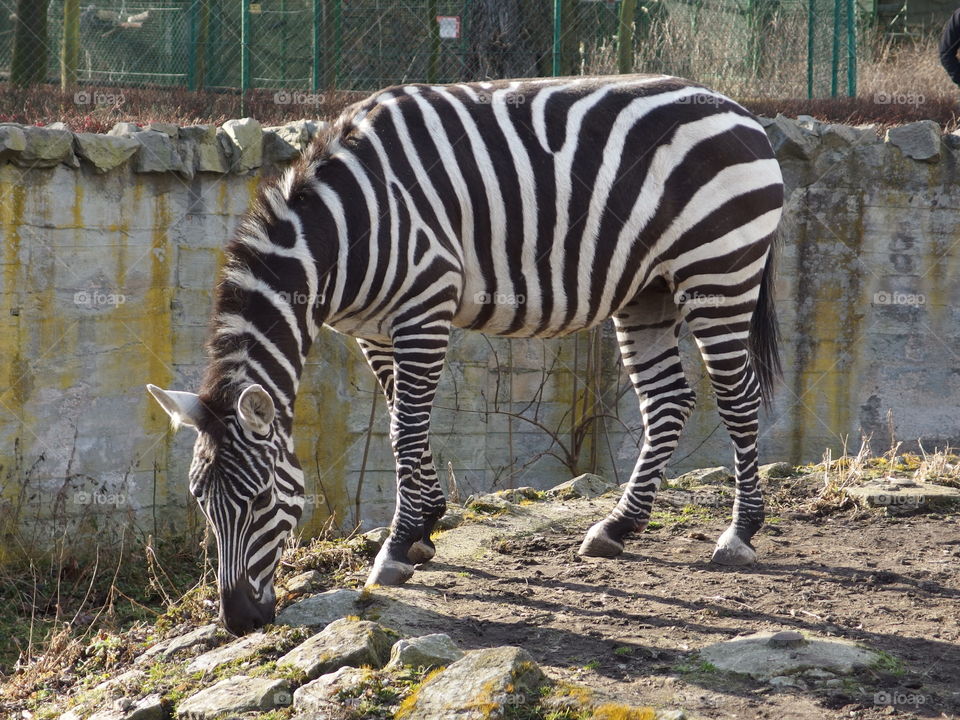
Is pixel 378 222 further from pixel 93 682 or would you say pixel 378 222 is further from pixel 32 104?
pixel 32 104

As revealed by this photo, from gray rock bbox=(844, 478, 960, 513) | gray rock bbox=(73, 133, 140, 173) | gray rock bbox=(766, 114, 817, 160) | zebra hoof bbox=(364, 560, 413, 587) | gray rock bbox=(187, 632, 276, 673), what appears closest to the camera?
gray rock bbox=(187, 632, 276, 673)

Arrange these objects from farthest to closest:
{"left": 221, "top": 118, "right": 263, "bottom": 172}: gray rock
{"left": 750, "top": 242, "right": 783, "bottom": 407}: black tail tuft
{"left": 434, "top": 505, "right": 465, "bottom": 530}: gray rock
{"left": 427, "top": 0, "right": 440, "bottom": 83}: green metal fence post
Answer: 1. {"left": 427, "top": 0, "right": 440, "bottom": 83}: green metal fence post
2. {"left": 221, "top": 118, "right": 263, "bottom": 172}: gray rock
3. {"left": 434, "top": 505, "right": 465, "bottom": 530}: gray rock
4. {"left": 750, "top": 242, "right": 783, "bottom": 407}: black tail tuft

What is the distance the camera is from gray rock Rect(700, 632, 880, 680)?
3814 millimetres

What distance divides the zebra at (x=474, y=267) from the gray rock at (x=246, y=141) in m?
3.95

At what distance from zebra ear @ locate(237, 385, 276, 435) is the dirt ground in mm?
1035

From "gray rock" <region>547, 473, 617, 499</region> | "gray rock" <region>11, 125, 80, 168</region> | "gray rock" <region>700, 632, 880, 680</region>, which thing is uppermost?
"gray rock" <region>11, 125, 80, 168</region>

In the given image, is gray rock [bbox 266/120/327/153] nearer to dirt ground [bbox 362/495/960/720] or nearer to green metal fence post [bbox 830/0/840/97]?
dirt ground [bbox 362/495/960/720]

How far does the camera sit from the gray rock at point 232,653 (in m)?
4.20

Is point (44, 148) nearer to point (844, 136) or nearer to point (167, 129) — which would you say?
point (167, 129)

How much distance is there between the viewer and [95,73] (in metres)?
14.4

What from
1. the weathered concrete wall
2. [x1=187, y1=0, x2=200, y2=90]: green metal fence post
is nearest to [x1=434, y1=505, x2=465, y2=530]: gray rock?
the weathered concrete wall

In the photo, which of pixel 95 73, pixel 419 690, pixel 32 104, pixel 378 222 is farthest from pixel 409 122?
pixel 95 73

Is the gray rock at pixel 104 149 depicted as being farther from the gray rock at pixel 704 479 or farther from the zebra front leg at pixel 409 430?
the gray rock at pixel 704 479

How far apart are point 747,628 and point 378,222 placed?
2.31 m
